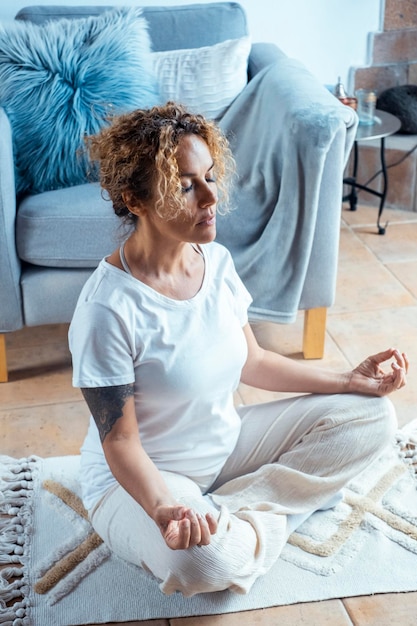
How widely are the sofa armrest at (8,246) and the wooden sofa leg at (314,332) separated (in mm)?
754

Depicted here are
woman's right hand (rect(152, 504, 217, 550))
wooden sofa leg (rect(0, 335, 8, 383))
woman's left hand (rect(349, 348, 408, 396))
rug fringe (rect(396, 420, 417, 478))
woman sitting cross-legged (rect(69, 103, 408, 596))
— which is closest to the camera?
woman's right hand (rect(152, 504, 217, 550))

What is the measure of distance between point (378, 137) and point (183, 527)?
74.5 inches

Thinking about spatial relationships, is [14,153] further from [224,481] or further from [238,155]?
[224,481]

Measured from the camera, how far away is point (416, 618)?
59.2 inches

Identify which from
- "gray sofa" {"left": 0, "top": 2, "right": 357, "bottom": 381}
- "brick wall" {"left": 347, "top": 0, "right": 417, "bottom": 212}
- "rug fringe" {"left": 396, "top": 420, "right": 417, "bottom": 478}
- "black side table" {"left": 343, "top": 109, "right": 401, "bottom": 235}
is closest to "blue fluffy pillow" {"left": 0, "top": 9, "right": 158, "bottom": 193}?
"gray sofa" {"left": 0, "top": 2, "right": 357, "bottom": 381}

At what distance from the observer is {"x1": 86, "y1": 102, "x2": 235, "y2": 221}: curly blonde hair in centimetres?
134

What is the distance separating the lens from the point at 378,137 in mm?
2840

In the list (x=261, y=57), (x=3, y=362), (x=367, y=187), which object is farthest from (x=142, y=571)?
(x=367, y=187)

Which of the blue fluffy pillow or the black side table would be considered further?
the black side table

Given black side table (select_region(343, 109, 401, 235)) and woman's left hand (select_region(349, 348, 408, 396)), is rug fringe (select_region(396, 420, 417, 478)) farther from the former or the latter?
black side table (select_region(343, 109, 401, 235))

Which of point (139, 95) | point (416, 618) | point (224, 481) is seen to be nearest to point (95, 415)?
point (224, 481)

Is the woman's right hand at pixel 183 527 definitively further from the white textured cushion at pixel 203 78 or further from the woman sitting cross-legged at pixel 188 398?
the white textured cushion at pixel 203 78

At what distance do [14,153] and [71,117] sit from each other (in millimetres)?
182

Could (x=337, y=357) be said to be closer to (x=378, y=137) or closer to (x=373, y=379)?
(x=373, y=379)
